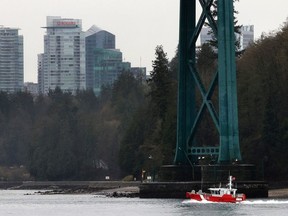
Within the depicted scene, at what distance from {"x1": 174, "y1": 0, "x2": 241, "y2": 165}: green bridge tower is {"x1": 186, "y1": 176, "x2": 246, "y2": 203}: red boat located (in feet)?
12.0

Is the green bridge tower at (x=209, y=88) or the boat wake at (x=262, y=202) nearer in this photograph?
the boat wake at (x=262, y=202)

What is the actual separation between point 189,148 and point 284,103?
2090cm

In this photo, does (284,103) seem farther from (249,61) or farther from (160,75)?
(160,75)

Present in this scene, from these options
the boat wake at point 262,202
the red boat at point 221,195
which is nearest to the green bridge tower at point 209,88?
the red boat at point 221,195

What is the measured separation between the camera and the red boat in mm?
107625

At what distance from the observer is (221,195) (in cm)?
10844

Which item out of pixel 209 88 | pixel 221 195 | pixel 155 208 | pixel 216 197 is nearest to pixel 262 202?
pixel 221 195

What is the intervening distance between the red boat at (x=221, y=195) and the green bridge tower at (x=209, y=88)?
3.65 m

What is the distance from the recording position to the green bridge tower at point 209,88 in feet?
370

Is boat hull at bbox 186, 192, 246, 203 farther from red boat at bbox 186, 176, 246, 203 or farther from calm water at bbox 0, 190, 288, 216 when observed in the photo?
calm water at bbox 0, 190, 288, 216

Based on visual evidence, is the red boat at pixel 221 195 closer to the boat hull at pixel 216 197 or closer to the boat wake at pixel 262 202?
the boat hull at pixel 216 197

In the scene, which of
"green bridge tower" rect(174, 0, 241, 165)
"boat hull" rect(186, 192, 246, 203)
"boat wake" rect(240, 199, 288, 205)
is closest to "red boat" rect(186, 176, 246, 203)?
"boat hull" rect(186, 192, 246, 203)

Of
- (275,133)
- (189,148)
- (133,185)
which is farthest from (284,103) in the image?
(133,185)

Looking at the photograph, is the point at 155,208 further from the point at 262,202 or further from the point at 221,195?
the point at 262,202
